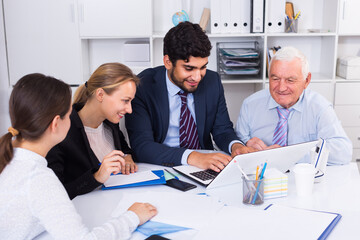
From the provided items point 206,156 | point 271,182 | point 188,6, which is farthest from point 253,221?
point 188,6

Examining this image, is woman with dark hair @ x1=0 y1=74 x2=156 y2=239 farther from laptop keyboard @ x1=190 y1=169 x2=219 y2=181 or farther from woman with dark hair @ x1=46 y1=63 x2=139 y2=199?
laptop keyboard @ x1=190 y1=169 x2=219 y2=181

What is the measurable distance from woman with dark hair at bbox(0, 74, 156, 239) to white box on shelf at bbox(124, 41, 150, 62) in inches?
85.5

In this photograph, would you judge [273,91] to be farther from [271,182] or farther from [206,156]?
[271,182]

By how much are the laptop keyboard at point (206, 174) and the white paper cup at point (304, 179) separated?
1.06 feet

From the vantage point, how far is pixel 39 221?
3.74ft

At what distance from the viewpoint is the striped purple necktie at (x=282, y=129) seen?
212 cm

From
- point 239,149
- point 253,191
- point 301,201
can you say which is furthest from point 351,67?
point 253,191

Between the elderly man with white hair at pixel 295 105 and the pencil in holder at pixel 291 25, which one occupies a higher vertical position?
the pencil in holder at pixel 291 25

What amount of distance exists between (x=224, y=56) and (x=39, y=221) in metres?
2.46

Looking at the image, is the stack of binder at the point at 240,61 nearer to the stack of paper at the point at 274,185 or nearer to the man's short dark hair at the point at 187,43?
the man's short dark hair at the point at 187,43

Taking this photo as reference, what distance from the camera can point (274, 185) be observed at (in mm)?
1439

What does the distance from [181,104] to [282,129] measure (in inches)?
21.1

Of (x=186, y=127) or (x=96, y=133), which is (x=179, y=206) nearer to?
(x=96, y=133)

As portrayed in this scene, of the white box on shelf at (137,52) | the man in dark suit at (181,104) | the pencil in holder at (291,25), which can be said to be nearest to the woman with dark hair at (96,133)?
the man in dark suit at (181,104)
